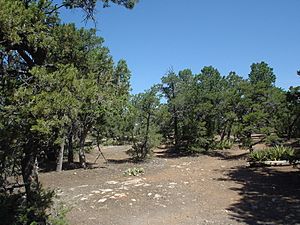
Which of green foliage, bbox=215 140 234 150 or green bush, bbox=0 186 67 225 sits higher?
green foliage, bbox=215 140 234 150

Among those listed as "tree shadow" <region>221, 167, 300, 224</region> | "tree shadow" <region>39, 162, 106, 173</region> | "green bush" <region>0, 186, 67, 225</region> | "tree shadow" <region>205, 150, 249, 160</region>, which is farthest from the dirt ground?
"tree shadow" <region>205, 150, 249, 160</region>

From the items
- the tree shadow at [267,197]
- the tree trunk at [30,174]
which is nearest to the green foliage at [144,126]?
the tree shadow at [267,197]

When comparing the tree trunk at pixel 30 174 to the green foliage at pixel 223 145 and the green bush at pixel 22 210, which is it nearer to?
the green bush at pixel 22 210

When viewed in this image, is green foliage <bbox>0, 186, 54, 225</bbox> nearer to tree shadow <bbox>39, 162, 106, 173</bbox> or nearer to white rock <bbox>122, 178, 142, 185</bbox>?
white rock <bbox>122, 178, 142, 185</bbox>

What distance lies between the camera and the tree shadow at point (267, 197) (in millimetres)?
8508

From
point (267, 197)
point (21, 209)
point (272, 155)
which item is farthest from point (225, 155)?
point (21, 209)

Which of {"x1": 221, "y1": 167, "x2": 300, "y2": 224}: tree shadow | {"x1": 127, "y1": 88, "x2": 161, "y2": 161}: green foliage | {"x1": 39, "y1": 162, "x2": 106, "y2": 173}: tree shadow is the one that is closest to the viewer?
{"x1": 221, "y1": 167, "x2": 300, "y2": 224}: tree shadow

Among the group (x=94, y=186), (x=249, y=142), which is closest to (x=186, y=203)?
(x=94, y=186)

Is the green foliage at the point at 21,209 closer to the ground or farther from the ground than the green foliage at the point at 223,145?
closer to the ground

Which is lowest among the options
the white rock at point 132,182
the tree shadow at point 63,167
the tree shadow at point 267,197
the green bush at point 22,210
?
the tree shadow at point 267,197

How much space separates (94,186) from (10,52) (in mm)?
7980

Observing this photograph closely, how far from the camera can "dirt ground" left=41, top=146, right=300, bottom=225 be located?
874 centimetres

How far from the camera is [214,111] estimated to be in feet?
Answer: 79.6

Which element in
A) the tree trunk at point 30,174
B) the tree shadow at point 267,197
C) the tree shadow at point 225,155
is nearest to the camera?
the tree trunk at point 30,174
